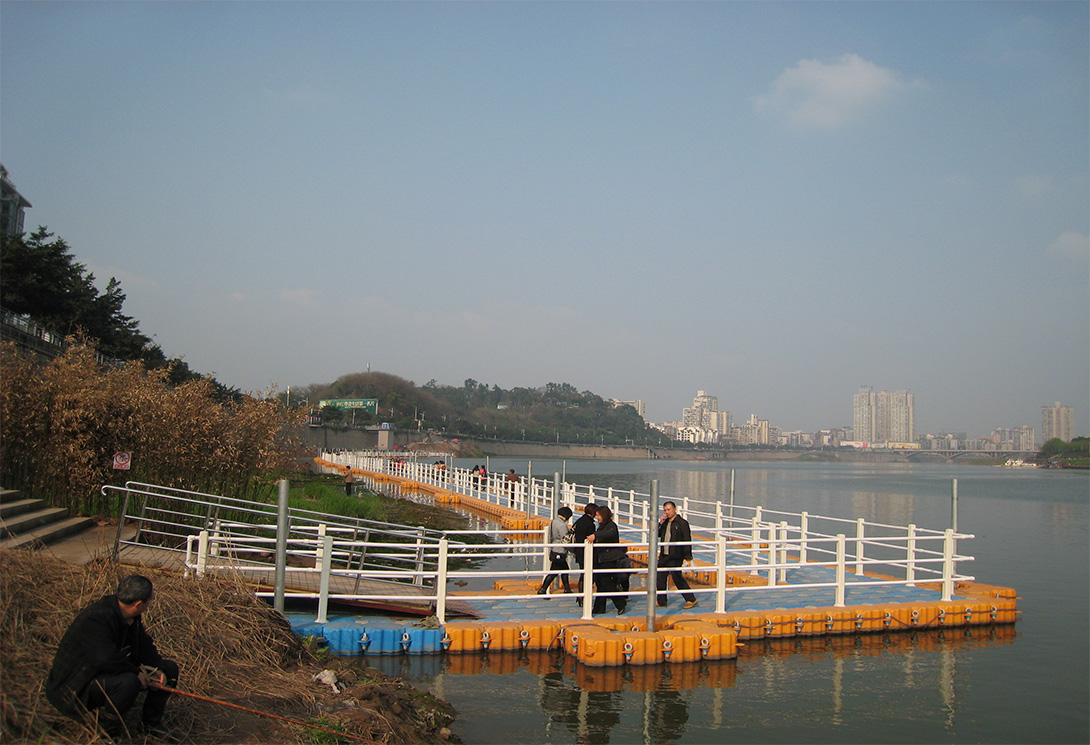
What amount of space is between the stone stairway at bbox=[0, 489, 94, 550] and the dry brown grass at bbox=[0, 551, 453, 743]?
5078 mm

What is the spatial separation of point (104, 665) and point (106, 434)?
12805mm

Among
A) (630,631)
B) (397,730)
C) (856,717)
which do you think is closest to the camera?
(397,730)

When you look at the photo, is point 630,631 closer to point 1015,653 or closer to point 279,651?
point 279,651

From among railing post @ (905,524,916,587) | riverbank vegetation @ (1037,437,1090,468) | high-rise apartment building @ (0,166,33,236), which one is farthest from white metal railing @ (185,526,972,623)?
riverbank vegetation @ (1037,437,1090,468)

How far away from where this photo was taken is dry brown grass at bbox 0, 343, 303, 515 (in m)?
15.8

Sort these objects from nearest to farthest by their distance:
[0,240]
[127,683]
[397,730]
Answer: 1. [127,683]
2. [397,730]
3. [0,240]

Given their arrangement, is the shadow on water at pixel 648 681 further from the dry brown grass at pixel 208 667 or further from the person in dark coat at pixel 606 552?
the person in dark coat at pixel 606 552

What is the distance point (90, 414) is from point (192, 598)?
947 centimetres

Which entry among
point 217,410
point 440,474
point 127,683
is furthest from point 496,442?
point 127,683

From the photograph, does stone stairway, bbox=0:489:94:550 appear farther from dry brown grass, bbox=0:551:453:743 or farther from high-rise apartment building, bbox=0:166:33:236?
high-rise apartment building, bbox=0:166:33:236

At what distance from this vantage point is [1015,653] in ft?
42.3

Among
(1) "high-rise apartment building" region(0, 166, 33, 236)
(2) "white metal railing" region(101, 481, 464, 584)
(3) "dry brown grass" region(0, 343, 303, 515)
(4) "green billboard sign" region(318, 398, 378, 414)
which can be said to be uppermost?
(1) "high-rise apartment building" region(0, 166, 33, 236)

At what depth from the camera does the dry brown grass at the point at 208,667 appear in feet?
18.9

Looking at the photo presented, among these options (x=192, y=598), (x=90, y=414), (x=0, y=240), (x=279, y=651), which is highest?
(x=0, y=240)
